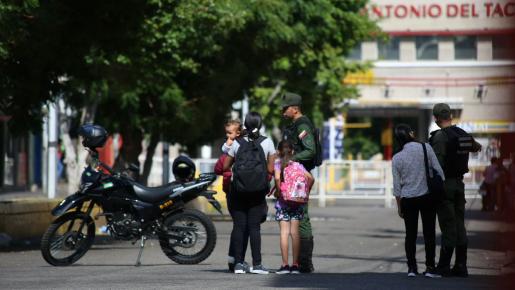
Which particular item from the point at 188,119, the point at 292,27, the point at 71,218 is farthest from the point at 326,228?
the point at 71,218

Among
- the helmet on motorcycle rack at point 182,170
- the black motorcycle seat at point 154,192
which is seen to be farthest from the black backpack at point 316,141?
the helmet on motorcycle rack at point 182,170

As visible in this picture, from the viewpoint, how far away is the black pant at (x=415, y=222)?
12922 millimetres

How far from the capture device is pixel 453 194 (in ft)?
43.0

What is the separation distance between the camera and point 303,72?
128 ft

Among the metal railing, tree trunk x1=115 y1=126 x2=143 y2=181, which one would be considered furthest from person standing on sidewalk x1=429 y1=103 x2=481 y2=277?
the metal railing

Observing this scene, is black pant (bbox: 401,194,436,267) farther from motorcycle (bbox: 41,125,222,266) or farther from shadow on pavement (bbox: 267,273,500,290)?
motorcycle (bbox: 41,125,222,266)

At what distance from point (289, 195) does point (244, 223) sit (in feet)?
1.98

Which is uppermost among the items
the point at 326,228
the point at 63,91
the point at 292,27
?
the point at 292,27

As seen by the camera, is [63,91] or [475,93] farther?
[475,93]

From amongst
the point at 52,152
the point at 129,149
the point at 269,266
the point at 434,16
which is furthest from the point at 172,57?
the point at 434,16

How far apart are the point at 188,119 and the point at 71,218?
14.5 metres

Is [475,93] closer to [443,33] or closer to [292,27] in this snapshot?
[443,33]

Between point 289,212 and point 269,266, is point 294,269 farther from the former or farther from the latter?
point 269,266

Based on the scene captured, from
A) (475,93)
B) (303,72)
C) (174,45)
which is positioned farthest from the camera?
(475,93)
